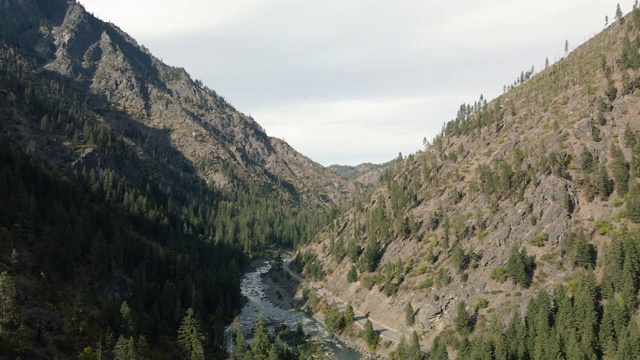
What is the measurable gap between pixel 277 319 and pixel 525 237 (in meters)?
83.1

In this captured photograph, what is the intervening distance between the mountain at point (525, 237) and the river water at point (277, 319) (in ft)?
54.2

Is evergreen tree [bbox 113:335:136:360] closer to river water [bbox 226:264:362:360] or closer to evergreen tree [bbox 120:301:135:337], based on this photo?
evergreen tree [bbox 120:301:135:337]

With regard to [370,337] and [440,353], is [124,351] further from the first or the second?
[440,353]

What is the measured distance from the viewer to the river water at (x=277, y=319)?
112762 millimetres

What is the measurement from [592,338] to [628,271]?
1994 cm

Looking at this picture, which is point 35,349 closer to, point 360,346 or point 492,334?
point 360,346

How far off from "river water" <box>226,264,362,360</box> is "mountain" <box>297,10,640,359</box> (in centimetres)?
1653

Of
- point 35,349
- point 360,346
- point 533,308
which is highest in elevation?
point 533,308

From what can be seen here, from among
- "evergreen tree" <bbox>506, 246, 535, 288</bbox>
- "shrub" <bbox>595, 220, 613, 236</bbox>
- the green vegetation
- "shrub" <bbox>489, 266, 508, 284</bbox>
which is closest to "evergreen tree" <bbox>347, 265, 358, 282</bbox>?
the green vegetation

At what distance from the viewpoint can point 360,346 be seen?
114000mm

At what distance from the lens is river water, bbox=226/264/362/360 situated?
11276cm

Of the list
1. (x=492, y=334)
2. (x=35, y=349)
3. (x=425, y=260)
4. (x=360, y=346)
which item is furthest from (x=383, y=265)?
(x=35, y=349)

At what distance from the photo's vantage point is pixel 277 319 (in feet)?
461

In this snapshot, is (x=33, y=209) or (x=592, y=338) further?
(x=33, y=209)
